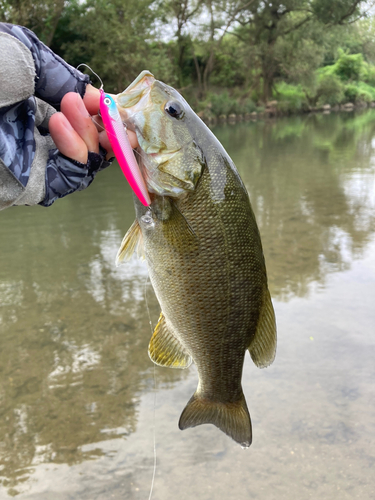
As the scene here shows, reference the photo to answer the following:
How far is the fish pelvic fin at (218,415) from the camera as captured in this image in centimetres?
194

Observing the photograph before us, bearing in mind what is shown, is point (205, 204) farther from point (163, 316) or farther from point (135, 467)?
point (135, 467)

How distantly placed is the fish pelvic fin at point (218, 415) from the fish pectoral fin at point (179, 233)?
2.34 ft

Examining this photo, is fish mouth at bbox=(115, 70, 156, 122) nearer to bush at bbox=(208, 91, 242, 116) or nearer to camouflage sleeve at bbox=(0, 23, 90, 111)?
camouflage sleeve at bbox=(0, 23, 90, 111)

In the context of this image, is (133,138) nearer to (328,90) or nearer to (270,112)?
(270,112)

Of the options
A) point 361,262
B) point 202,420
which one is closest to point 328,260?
point 361,262

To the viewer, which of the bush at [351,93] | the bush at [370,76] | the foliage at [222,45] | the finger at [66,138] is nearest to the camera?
the finger at [66,138]

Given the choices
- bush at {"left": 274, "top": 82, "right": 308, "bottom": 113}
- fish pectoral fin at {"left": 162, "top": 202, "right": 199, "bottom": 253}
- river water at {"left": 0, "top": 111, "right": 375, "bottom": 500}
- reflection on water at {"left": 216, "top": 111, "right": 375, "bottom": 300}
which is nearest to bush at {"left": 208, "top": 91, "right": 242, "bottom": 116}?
bush at {"left": 274, "top": 82, "right": 308, "bottom": 113}

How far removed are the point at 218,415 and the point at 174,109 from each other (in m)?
1.29

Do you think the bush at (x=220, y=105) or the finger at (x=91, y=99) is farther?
the bush at (x=220, y=105)

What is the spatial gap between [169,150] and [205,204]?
244mm

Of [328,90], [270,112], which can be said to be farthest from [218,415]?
[328,90]

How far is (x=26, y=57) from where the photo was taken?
4.97ft

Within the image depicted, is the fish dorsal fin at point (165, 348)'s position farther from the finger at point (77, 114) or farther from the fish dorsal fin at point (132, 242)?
the finger at point (77, 114)

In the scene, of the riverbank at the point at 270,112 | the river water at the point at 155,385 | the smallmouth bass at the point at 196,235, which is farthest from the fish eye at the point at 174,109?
the riverbank at the point at 270,112
